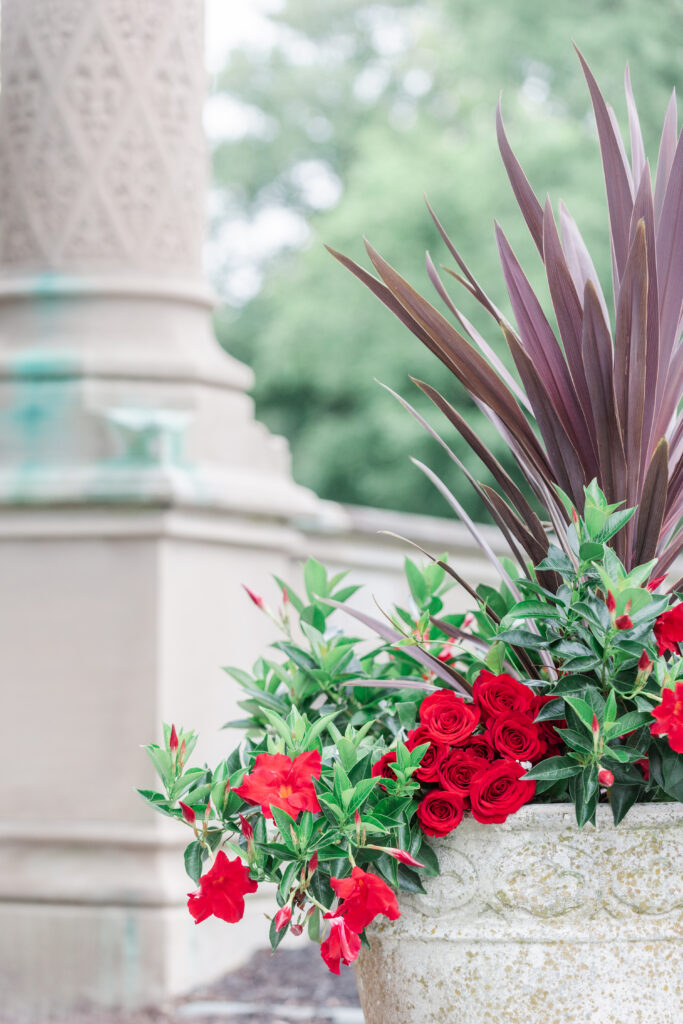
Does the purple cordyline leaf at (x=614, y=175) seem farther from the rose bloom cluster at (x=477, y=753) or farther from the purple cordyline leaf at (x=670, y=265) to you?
the rose bloom cluster at (x=477, y=753)

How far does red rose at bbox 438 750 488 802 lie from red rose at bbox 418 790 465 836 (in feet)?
0.05

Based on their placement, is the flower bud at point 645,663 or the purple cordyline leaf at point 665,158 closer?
the flower bud at point 645,663

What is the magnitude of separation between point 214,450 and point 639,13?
45.9 ft

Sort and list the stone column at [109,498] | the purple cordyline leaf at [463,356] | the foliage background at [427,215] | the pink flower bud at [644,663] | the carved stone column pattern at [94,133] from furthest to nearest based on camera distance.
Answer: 1. the foliage background at [427,215]
2. the carved stone column pattern at [94,133]
3. the stone column at [109,498]
4. the purple cordyline leaf at [463,356]
5. the pink flower bud at [644,663]

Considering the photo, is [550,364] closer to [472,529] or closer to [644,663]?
[472,529]

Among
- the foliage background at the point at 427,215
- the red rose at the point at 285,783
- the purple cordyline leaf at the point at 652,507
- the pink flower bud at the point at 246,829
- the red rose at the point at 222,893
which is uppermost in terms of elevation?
the foliage background at the point at 427,215

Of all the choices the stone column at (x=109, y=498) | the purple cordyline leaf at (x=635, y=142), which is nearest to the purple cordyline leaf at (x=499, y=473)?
the purple cordyline leaf at (x=635, y=142)

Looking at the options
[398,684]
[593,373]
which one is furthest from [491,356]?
[398,684]

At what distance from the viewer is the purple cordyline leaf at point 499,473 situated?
1923 mm

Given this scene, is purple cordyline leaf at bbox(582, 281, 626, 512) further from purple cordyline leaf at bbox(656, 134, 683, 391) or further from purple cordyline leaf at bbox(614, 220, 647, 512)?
purple cordyline leaf at bbox(656, 134, 683, 391)

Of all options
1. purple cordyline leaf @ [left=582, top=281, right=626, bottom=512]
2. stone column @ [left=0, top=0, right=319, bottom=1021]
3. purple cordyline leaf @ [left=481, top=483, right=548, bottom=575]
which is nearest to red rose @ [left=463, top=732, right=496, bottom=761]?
purple cordyline leaf @ [left=481, top=483, right=548, bottom=575]

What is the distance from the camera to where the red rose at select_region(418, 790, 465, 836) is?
167 cm

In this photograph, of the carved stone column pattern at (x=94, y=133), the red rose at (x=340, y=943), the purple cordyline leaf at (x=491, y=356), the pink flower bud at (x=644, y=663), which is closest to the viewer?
the red rose at (x=340, y=943)

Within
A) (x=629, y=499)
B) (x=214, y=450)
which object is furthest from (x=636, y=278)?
(x=214, y=450)
